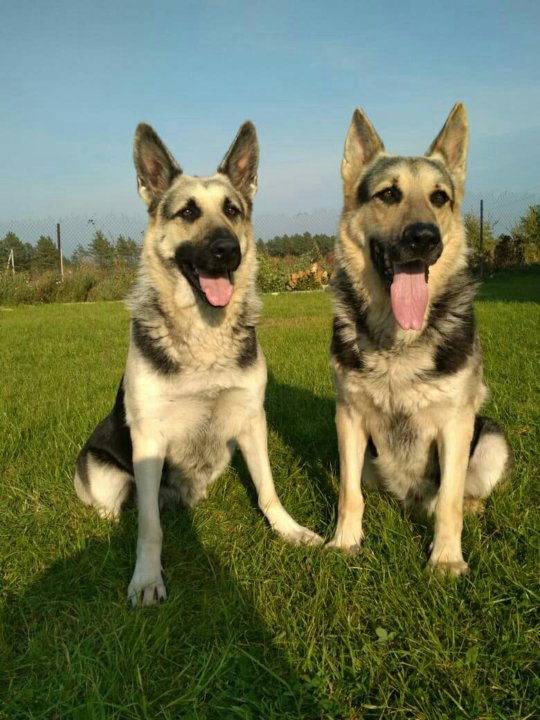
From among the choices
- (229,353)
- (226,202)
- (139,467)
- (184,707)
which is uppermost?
(226,202)

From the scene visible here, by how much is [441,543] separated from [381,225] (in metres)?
1.77

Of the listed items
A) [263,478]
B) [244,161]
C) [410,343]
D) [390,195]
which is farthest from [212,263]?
[263,478]

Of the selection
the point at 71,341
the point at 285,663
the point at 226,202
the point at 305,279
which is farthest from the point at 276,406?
the point at 305,279

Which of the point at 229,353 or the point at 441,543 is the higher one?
the point at 229,353

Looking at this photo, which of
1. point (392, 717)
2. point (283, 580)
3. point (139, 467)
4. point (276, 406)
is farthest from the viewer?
point (276, 406)

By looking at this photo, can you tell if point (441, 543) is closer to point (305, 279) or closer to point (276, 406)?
point (276, 406)

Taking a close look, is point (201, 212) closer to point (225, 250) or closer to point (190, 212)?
point (190, 212)

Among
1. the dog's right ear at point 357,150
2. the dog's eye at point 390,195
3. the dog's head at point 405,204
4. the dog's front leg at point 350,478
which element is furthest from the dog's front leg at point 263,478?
the dog's right ear at point 357,150

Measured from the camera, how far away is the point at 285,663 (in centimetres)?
213

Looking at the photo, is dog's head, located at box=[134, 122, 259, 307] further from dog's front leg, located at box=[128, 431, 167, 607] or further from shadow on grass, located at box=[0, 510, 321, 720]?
shadow on grass, located at box=[0, 510, 321, 720]

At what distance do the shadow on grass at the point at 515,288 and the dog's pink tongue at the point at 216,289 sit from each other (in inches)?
257

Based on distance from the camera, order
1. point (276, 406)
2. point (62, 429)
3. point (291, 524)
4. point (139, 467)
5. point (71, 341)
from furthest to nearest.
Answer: point (71, 341) < point (276, 406) < point (62, 429) < point (291, 524) < point (139, 467)

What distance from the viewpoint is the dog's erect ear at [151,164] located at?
11.1 feet

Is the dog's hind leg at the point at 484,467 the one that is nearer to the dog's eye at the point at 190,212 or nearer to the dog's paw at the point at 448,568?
the dog's paw at the point at 448,568
